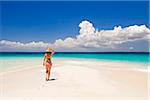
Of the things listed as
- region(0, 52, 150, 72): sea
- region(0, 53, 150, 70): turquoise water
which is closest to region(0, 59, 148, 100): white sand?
region(0, 52, 150, 72): sea

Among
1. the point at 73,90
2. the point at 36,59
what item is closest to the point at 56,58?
the point at 36,59

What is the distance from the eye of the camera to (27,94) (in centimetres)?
635

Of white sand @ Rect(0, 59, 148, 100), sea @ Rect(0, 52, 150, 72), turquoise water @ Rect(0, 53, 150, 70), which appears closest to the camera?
white sand @ Rect(0, 59, 148, 100)

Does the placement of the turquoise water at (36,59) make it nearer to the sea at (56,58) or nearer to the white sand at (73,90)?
the sea at (56,58)

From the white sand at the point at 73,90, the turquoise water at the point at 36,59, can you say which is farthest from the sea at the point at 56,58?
the white sand at the point at 73,90

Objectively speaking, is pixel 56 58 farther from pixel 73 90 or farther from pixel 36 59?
pixel 73 90

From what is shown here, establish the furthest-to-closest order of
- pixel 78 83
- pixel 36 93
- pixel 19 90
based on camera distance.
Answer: pixel 78 83, pixel 19 90, pixel 36 93

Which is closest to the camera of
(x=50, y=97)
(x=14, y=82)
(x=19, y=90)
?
Answer: (x=50, y=97)

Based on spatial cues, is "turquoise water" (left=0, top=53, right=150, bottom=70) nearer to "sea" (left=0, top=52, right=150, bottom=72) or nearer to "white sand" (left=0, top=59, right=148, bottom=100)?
"sea" (left=0, top=52, right=150, bottom=72)

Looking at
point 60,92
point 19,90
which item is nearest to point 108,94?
point 60,92

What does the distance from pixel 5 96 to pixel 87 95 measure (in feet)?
5.68

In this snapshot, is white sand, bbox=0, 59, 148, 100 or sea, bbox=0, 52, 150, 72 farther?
sea, bbox=0, 52, 150, 72

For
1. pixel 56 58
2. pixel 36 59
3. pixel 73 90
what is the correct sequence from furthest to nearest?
pixel 56 58, pixel 36 59, pixel 73 90

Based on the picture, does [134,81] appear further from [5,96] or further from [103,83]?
[5,96]
